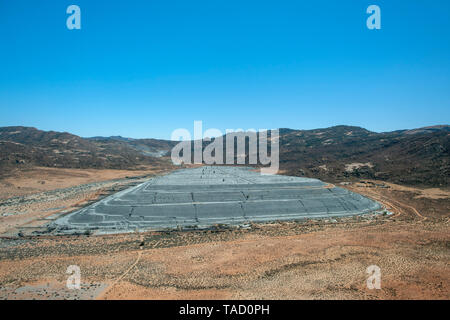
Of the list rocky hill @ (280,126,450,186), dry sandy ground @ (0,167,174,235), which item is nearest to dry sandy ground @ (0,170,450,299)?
dry sandy ground @ (0,167,174,235)

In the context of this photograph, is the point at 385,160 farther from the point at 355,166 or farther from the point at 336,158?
the point at 336,158

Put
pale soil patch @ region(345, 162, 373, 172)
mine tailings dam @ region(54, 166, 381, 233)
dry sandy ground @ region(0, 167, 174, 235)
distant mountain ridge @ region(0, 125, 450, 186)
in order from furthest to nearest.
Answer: pale soil patch @ region(345, 162, 373, 172) < distant mountain ridge @ region(0, 125, 450, 186) < dry sandy ground @ region(0, 167, 174, 235) < mine tailings dam @ region(54, 166, 381, 233)

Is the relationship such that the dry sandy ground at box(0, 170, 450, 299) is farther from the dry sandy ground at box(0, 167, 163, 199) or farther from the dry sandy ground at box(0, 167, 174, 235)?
the dry sandy ground at box(0, 167, 163, 199)

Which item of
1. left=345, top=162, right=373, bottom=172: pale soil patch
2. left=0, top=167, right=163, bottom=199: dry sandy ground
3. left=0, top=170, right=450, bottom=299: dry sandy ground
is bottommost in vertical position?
left=0, top=170, right=450, bottom=299: dry sandy ground

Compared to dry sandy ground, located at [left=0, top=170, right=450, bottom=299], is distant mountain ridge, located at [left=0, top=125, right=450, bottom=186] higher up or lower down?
higher up

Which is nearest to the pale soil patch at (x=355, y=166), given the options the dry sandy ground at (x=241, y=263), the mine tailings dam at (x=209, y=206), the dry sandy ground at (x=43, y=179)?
the mine tailings dam at (x=209, y=206)

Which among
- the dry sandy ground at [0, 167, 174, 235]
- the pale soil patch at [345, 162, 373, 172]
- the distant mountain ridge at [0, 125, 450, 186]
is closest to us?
the dry sandy ground at [0, 167, 174, 235]

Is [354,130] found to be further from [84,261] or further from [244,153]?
[84,261]
